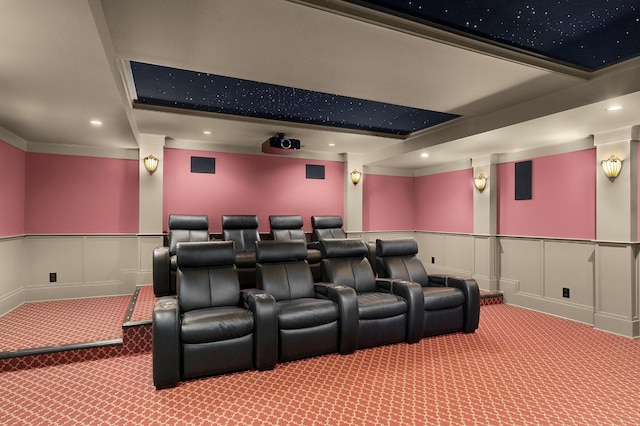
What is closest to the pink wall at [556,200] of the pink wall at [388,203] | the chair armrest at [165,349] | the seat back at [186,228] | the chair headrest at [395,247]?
the chair headrest at [395,247]

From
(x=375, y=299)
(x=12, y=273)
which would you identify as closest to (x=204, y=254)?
(x=375, y=299)

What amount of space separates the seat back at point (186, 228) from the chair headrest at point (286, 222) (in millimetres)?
1166

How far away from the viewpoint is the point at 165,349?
2.83 metres

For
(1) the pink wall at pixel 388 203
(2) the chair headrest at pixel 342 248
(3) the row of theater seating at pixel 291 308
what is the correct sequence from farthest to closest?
(1) the pink wall at pixel 388 203
(2) the chair headrest at pixel 342 248
(3) the row of theater seating at pixel 291 308

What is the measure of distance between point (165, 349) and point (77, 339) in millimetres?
1530

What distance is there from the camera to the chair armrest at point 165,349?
2812 millimetres

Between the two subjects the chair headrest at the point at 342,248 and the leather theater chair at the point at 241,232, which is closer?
the chair headrest at the point at 342,248

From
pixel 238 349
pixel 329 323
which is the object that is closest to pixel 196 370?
pixel 238 349

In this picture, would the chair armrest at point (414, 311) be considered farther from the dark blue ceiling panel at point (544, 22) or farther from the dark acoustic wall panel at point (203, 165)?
the dark acoustic wall panel at point (203, 165)

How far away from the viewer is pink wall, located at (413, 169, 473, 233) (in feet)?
23.1

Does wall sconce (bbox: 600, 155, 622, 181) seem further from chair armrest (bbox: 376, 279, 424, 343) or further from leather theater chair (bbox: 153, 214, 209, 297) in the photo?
leather theater chair (bbox: 153, 214, 209, 297)

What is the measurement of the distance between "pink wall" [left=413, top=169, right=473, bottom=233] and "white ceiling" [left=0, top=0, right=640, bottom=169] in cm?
200

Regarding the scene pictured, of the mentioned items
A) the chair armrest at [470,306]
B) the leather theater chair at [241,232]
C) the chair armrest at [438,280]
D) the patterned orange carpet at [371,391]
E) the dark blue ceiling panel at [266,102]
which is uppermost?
the dark blue ceiling panel at [266,102]

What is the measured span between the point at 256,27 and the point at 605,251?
15.7 ft
